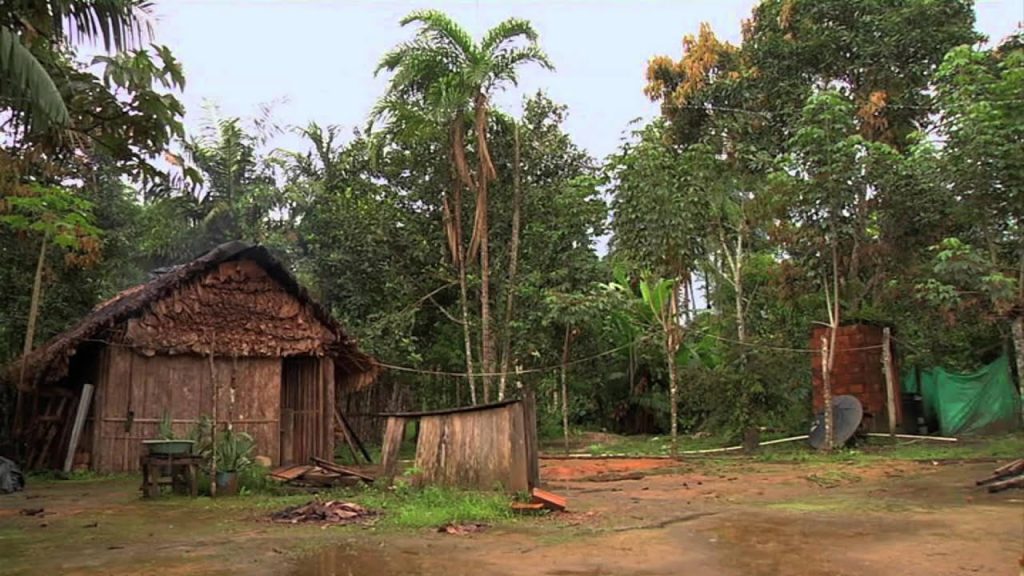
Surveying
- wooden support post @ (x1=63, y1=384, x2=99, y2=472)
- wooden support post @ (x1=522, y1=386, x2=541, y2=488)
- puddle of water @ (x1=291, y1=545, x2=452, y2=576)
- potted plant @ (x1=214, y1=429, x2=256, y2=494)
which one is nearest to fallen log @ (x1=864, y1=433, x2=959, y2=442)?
wooden support post @ (x1=522, y1=386, x2=541, y2=488)

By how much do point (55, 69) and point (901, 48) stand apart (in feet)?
58.9

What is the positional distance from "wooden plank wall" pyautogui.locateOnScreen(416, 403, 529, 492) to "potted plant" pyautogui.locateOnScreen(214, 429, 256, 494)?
2.54 metres

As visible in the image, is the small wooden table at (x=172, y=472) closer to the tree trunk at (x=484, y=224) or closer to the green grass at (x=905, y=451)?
the tree trunk at (x=484, y=224)

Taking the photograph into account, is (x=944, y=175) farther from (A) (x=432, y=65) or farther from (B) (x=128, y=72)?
(B) (x=128, y=72)

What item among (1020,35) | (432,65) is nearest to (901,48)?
(1020,35)

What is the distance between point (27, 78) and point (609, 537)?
21.1 ft

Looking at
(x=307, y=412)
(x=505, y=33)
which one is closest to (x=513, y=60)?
(x=505, y=33)

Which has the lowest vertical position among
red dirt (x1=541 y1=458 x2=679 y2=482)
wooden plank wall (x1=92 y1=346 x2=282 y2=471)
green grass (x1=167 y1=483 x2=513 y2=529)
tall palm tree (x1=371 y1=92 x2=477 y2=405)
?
red dirt (x1=541 y1=458 x2=679 y2=482)

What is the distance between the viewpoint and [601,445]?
20.8 m

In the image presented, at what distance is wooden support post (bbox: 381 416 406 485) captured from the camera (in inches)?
441

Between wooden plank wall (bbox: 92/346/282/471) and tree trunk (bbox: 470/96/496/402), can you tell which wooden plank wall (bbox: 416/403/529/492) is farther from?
tree trunk (bbox: 470/96/496/402)

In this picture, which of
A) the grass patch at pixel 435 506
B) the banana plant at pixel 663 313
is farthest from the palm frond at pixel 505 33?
the grass patch at pixel 435 506

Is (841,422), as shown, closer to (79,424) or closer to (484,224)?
(484,224)

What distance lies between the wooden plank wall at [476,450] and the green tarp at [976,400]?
13456 millimetres
